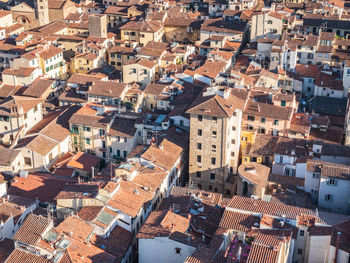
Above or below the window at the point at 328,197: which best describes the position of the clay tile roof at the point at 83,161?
below

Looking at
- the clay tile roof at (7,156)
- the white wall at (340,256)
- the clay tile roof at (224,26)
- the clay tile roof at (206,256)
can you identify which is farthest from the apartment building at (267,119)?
the clay tile roof at (224,26)

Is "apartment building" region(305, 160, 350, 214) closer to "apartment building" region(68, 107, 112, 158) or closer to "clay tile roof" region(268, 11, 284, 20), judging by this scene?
"apartment building" region(68, 107, 112, 158)

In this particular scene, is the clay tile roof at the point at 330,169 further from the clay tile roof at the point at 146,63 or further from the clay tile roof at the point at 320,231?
the clay tile roof at the point at 146,63

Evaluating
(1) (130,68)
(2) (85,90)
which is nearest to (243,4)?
(1) (130,68)

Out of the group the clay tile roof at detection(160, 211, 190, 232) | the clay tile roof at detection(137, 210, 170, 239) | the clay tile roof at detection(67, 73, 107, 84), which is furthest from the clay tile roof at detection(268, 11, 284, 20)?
the clay tile roof at detection(160, 211, 190, 232)

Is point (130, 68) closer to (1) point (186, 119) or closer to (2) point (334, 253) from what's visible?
(1) point (186, 119)

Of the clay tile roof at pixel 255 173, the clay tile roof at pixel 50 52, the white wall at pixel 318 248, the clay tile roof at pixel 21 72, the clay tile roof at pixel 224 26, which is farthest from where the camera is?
the clay tile roof at pixel 224 26

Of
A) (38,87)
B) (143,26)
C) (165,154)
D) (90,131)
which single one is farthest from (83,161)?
(143,26)

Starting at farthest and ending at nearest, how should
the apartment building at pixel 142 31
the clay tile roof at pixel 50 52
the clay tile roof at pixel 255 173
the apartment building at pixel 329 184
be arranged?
the apartment building at pixel 142 31, the clay tile roof at pixel 50 52, the clay tile roof at pixel 255 173, the apartment building at pixel 329 184

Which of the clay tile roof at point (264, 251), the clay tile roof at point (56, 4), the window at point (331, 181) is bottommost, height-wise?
the window at point (331, 181)
